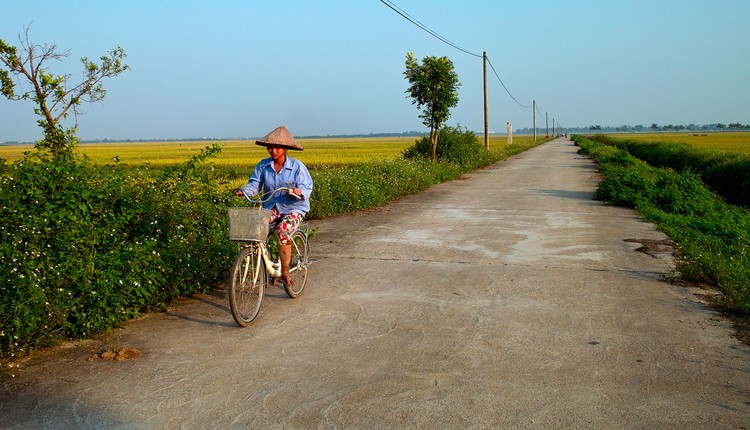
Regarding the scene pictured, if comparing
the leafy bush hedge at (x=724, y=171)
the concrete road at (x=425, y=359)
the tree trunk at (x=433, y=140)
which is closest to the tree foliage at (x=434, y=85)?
the tree trunk at (x=433, y=140)

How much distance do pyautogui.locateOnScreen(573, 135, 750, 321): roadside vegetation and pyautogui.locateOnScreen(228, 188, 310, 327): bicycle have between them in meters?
4.19

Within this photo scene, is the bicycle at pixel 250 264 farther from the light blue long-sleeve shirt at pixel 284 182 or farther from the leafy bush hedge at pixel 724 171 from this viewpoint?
the leafy bush hedge at pixel 724 171

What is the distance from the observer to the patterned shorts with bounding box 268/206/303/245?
582 centimetres

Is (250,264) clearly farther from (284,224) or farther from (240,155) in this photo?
(240,155)

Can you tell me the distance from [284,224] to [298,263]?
59cm

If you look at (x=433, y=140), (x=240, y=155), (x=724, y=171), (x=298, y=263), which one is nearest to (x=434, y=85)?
(x=433, y=140)

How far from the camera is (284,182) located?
5922 millimetres

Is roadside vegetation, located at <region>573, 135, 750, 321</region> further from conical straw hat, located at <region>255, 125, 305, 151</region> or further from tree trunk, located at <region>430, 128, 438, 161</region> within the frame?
tree trunk, located at <region>430, 128, 438, 161</region>

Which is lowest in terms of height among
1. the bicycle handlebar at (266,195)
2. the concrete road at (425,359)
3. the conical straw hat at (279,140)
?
the concrete road at (425,359)

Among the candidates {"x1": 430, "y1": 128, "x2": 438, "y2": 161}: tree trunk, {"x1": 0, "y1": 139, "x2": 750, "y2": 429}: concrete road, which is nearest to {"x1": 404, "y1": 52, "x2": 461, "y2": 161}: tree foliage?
{"x1": 430, "y1": 128, "x2": 438, "y2": 161}: tree trunk

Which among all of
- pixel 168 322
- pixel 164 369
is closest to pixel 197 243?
pixel 168 322

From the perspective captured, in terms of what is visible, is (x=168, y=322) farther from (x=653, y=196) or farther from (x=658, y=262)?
(x=653, y=196)

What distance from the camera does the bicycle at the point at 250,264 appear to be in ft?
16.8

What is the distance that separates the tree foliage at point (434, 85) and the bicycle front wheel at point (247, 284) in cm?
1919
